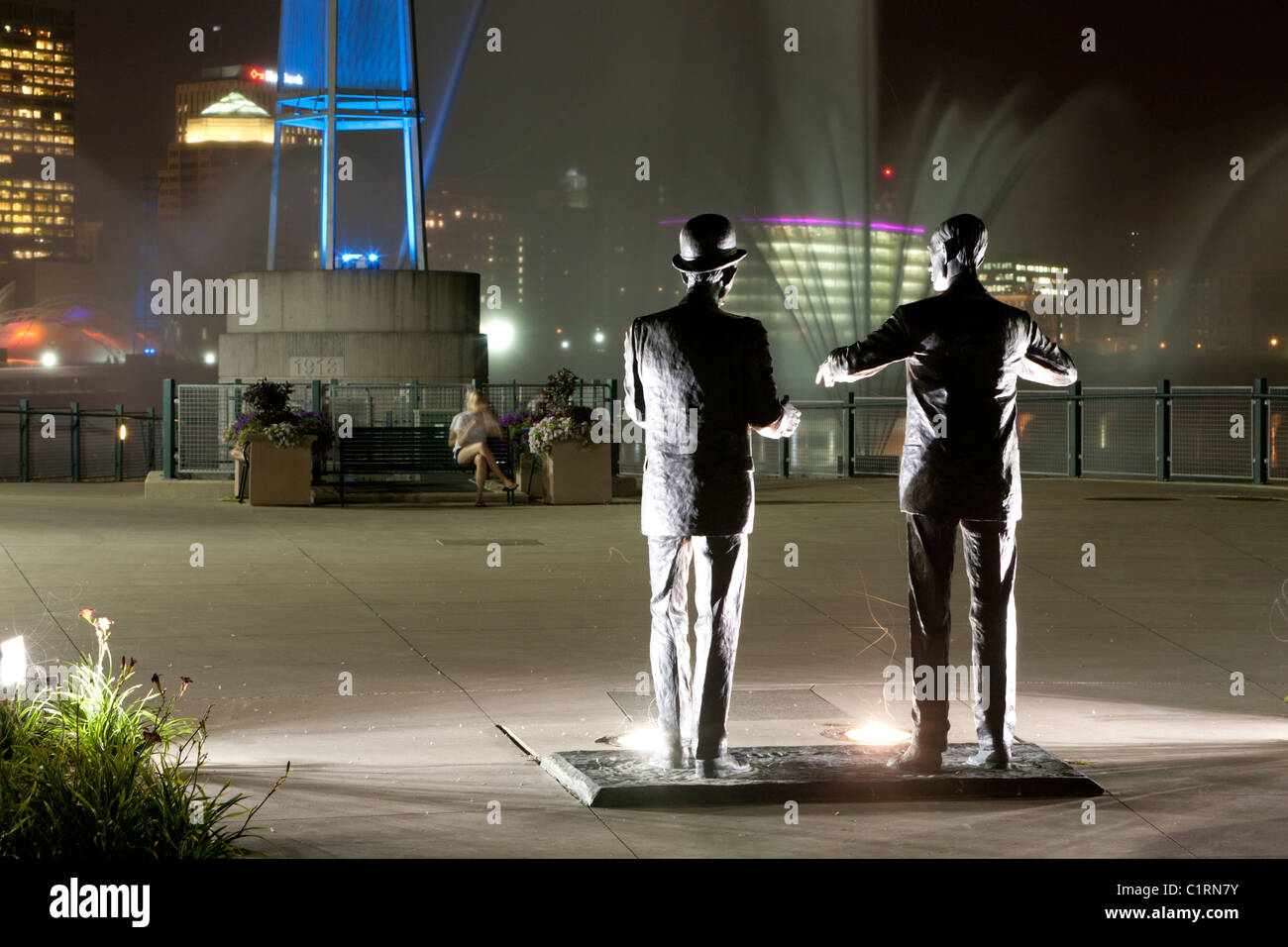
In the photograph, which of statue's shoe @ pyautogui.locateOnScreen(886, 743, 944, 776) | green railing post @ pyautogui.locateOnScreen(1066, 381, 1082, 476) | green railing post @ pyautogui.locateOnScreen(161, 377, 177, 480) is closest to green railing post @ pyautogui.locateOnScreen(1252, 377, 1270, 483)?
Answer: green railing post @ pyautogui.locateOnScreen(1066, 381, 1082, 476)

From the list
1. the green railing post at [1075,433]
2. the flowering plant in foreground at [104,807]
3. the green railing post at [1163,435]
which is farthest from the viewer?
the green railing post at [1075,433]

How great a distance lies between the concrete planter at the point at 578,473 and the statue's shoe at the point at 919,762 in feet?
50.0

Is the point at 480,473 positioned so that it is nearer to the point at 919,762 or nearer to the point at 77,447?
the point at 919,762

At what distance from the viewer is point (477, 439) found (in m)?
21.5

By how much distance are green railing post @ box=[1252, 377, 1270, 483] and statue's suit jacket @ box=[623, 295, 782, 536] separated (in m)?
18.8

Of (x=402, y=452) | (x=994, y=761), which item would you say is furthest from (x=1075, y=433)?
(x=994, y=761)

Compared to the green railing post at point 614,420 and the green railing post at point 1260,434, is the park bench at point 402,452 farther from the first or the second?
the green railing post at point 1260,434

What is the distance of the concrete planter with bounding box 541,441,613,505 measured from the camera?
2162cm

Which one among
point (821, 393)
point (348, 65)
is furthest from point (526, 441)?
point (821, 393)

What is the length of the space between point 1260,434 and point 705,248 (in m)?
19.3

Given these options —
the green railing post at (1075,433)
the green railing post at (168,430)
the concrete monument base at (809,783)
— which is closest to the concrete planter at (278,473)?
the green railing post at (168,430)

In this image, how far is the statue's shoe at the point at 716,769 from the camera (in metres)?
6.39
